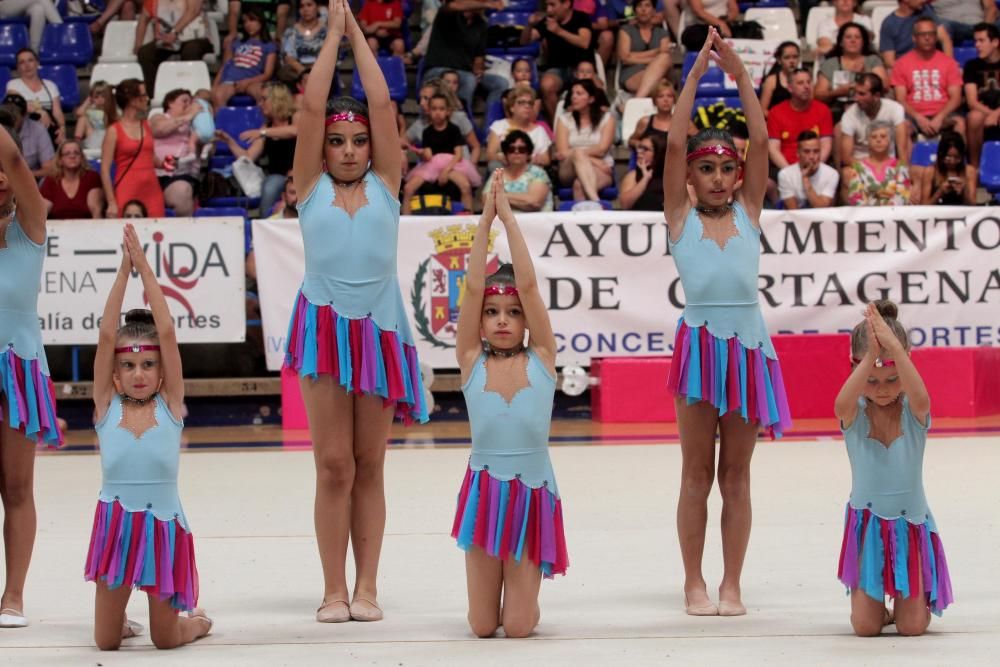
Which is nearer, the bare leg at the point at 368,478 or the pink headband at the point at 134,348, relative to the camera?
the pink headband at the point at 134,348

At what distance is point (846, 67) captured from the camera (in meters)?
11.6

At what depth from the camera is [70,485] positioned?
6.94 m

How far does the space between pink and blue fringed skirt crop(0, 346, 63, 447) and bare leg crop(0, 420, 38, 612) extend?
1.4 inches

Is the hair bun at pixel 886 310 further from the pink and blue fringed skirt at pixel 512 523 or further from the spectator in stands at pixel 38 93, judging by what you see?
the spectator in stands at pixel 38 93

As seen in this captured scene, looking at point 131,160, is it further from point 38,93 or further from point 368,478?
point 368,478

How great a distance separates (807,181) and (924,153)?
1.20 metres

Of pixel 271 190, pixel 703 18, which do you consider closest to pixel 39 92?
pixel 271 190

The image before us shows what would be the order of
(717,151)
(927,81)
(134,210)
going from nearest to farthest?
1. (717,151)
2. (134,210)
3. (927,81)

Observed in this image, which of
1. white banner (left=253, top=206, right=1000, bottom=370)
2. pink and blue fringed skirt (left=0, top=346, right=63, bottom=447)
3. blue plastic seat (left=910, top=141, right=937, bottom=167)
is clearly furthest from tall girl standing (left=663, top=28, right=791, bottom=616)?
blue plastic seat (left=910, top=141, right=937, bottom=167)

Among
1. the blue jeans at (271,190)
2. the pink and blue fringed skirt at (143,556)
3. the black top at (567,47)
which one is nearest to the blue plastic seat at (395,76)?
the black top at (567,47)

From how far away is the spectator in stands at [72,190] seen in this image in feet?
33.8

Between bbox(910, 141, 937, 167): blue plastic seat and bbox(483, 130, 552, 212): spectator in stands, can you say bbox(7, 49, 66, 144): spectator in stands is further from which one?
bbox(910, 141, 937, 167): blue plastic seat

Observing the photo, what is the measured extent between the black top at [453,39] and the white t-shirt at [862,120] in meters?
3.03

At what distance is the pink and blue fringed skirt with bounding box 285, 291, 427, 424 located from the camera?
447cm
